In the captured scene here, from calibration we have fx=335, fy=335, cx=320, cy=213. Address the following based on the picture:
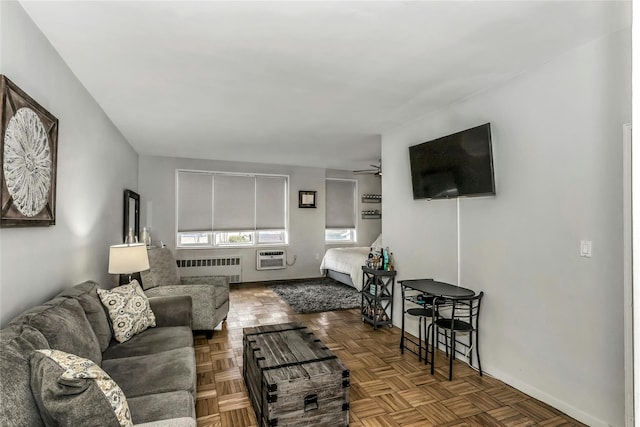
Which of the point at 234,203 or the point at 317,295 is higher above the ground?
the point at 234,203

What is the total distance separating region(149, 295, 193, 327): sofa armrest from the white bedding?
3.00 m

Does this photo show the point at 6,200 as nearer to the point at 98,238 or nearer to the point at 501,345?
the point at 98,238

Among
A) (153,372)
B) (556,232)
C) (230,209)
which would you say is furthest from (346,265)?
(153,372)

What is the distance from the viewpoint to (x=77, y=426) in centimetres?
116

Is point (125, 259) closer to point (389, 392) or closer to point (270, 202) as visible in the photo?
point (389, 392)

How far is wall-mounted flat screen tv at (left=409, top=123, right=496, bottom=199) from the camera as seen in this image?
110 inches

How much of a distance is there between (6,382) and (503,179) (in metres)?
3.20

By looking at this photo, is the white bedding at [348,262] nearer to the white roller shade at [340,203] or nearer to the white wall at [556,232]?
the white roller shade at [340,203]

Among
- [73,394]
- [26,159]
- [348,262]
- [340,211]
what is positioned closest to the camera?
[73,394]

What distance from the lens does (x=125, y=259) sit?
3.06 m

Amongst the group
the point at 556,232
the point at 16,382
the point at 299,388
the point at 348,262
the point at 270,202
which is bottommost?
the point at 299,388

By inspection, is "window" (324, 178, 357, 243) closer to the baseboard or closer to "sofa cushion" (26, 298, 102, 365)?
the baseboard

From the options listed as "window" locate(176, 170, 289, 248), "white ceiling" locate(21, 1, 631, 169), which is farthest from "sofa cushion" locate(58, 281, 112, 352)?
"window" locate(176, 170, 289, 248)

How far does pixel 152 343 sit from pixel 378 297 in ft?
8.27
